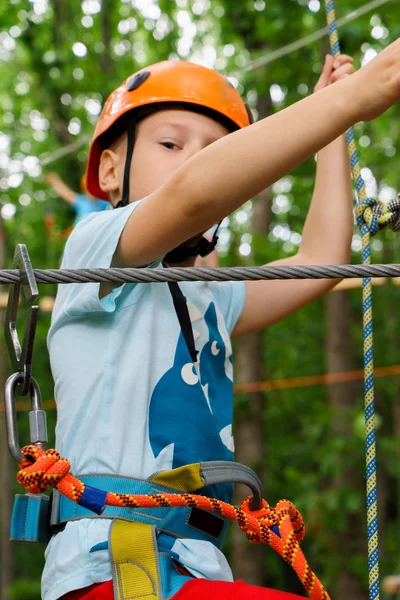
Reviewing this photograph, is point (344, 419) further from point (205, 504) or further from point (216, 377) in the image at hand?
point (205, 504)

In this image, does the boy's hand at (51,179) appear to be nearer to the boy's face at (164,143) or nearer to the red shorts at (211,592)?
the boy's face at (164,143)

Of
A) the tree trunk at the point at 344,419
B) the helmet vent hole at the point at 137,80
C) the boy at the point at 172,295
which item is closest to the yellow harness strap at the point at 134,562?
the boy at the point at 172,295

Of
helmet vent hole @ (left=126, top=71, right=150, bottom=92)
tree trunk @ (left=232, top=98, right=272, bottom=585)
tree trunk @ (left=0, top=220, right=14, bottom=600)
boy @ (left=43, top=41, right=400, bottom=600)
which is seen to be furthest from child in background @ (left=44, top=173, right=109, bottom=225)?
boy @ (left=43, top=41, right=400, bottom=600)

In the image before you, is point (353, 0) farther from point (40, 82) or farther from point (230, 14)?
point (40, 82)

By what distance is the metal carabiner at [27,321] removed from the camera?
3.99ft

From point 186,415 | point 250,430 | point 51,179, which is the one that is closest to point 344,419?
point 250,430

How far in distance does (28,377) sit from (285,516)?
Result: 0.54 meters

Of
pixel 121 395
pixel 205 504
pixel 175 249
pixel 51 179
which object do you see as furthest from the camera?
pixel 51 179

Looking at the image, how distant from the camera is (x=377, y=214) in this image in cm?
162

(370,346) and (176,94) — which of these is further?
(176,94)

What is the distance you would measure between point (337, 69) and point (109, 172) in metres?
0.66

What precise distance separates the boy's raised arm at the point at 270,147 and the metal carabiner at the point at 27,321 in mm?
274

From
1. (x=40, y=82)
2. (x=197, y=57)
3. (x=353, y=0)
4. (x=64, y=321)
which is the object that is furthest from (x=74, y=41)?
(x=64, y=321)

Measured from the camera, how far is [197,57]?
9.73 m
